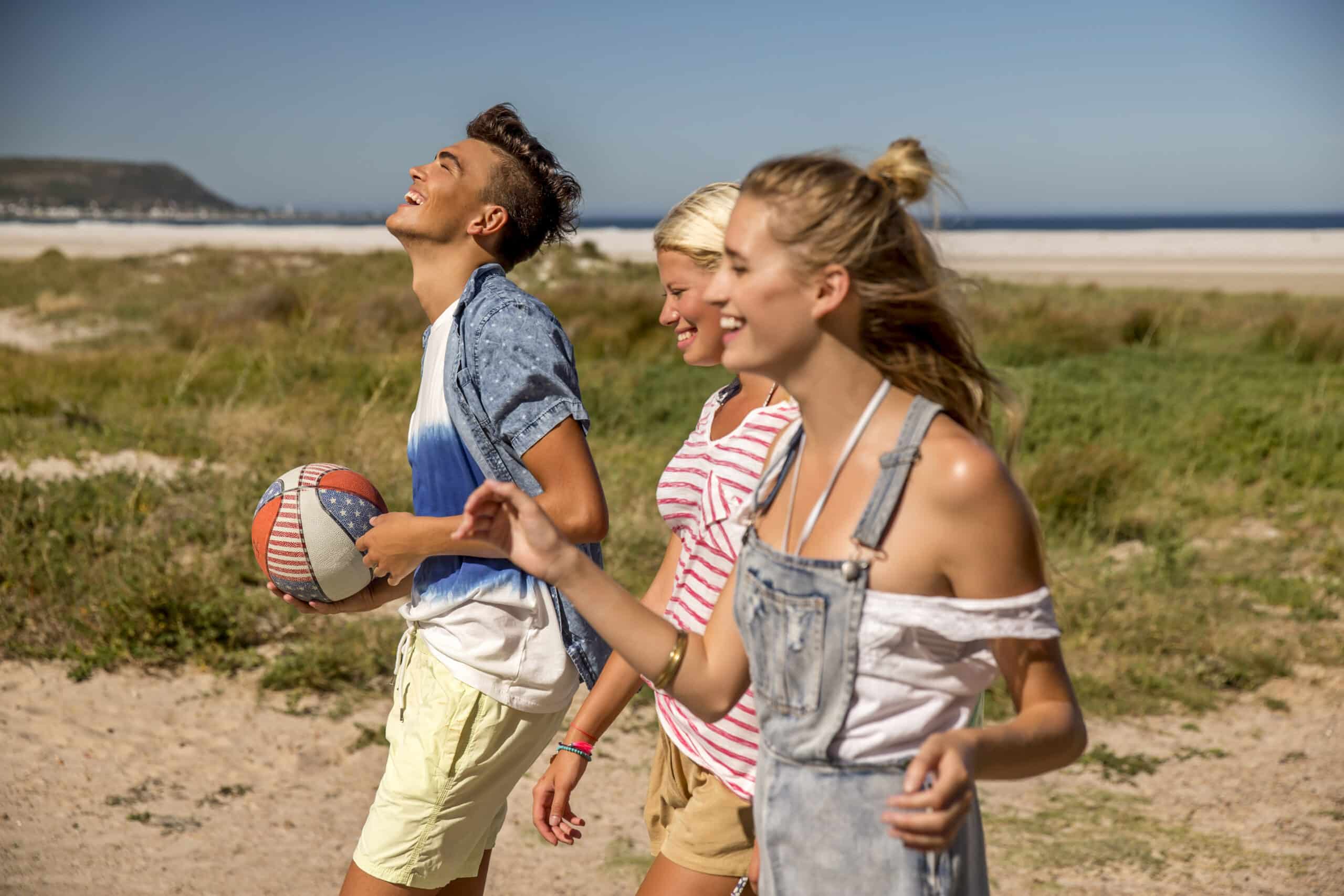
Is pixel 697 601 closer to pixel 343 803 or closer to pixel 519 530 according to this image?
pixel 519 530

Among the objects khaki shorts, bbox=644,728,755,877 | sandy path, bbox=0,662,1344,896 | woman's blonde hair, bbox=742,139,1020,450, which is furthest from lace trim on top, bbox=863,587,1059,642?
sandy path, bbox=0,662,1344,896

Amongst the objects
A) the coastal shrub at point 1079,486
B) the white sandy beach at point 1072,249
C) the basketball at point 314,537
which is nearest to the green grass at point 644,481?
the coastal shrub at point 1079,486

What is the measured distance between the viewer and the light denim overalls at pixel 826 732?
159 cm

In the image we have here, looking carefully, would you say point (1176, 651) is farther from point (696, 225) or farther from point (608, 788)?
point (696, 225)

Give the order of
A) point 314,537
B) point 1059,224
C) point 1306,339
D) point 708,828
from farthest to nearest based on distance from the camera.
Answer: point 1059,224 < point 1306,339 < point 314,537 < point 708,828

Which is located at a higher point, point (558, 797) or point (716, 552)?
point (716, 552)

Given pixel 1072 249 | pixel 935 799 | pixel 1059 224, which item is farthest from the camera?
pixel 1059 224

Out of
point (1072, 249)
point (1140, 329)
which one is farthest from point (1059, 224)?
point (1140, 329)

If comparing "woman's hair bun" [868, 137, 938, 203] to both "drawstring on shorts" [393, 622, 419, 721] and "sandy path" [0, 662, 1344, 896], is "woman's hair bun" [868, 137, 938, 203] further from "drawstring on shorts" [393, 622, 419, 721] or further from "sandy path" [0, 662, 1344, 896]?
"sandy path" [0, 662, 1344, 896]

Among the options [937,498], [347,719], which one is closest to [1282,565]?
[347,719]

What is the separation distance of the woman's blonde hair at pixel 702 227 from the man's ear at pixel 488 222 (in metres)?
0.37

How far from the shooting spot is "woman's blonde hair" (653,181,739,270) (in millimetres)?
2455

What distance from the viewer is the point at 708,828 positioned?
2.32 metres

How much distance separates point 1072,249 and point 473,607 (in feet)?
188
